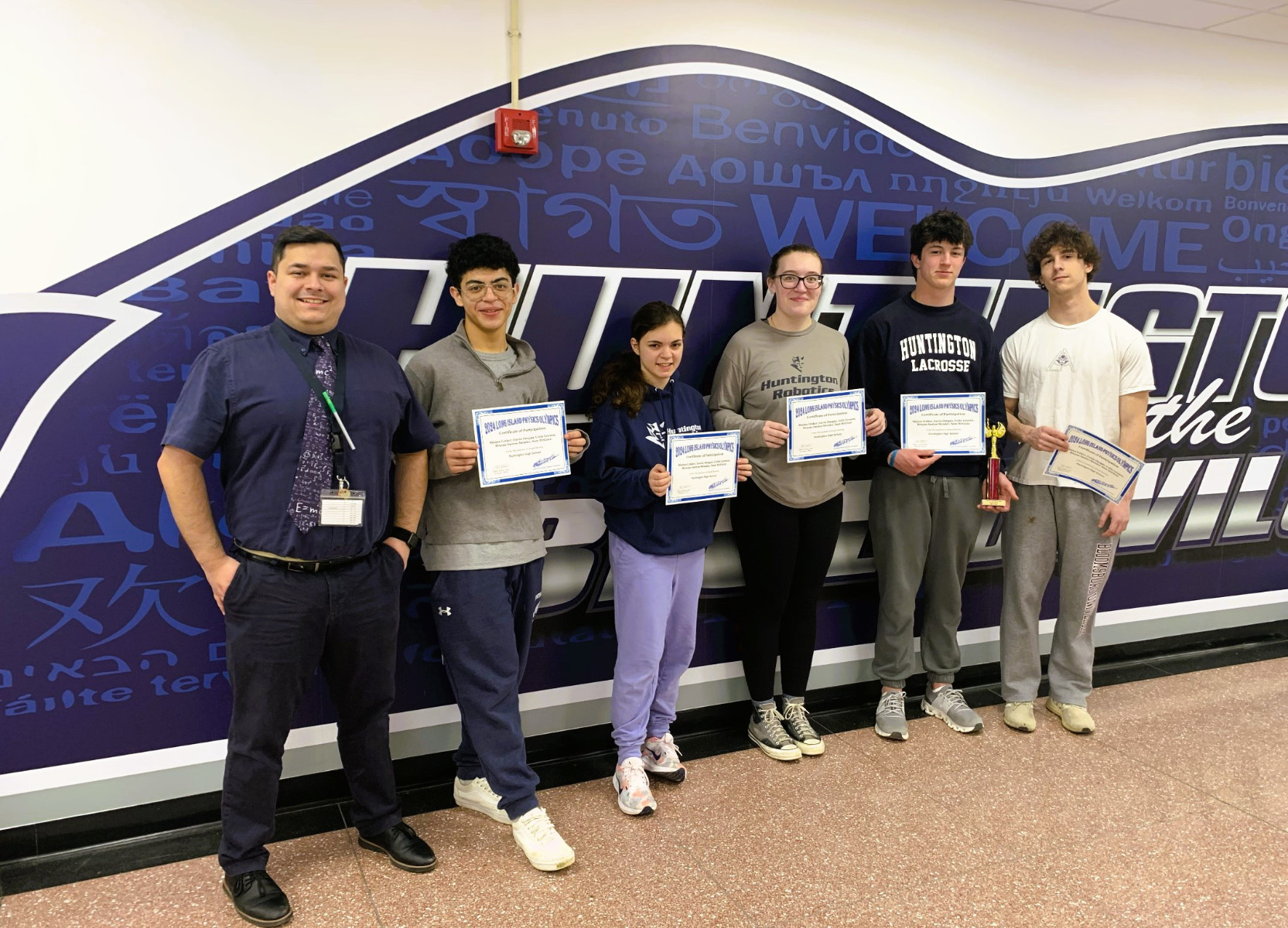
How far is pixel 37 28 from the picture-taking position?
236 cm

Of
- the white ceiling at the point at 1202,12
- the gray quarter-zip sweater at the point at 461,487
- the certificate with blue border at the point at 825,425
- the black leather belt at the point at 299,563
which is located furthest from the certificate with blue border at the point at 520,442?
the white ceiling at the point at 1202,12

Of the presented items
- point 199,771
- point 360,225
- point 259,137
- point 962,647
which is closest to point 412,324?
point 360,225

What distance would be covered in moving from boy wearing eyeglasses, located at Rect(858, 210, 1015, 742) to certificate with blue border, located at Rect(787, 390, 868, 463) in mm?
223

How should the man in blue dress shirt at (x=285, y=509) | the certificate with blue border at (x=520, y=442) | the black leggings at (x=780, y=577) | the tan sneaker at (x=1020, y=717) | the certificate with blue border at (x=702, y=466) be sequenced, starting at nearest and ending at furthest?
the man in blue dress shirt at (x=285, y=509) < the certificate with blue border at (x=520, y=442) < the certificate with blue border at (x=702, y=466) < the black leggings at (x=780, y=577) < the tan sneaker at (x=1020, y=717)

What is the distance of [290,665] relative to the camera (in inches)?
88.6

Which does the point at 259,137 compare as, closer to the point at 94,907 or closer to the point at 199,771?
the point at 199,771

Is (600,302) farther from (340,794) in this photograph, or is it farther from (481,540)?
(340,794)

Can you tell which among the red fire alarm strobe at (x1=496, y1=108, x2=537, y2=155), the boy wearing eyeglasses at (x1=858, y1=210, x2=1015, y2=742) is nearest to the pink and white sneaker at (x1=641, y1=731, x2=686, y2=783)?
the boy wearing eyeglasses at (x1=858, y1=210, x2=1015, y2=742)

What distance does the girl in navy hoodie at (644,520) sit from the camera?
2771mm

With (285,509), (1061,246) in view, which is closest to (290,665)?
(285,509)

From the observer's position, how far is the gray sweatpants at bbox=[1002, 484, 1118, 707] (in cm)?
344

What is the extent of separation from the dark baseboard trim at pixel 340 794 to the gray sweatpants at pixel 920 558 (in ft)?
0.89

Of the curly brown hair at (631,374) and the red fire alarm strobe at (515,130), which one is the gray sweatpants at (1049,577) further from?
the red fire alarm strobe at (515,130)

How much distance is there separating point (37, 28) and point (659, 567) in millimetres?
2216
